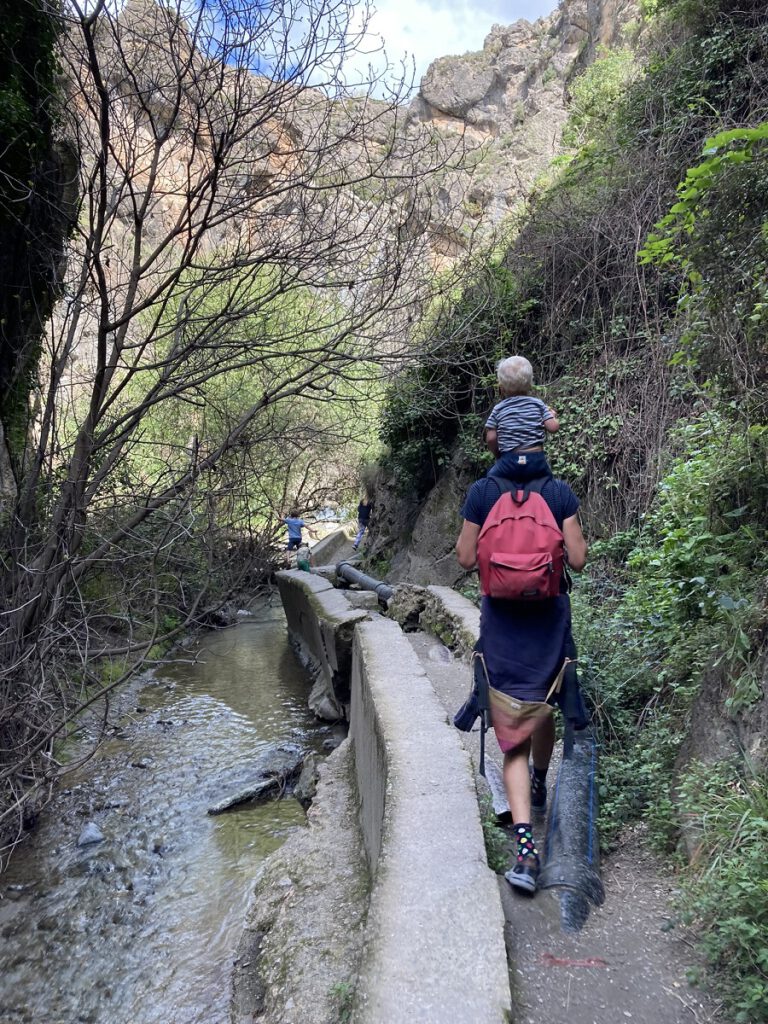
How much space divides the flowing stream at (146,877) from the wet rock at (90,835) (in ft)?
0.19

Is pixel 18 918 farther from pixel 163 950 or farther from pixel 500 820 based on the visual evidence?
pixel 500 820

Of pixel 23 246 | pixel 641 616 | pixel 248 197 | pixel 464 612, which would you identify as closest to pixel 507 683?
pixel 641 616

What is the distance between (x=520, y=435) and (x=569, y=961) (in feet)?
6.28

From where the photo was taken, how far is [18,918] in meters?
4.61

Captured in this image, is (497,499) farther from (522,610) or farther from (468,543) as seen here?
(522,610)

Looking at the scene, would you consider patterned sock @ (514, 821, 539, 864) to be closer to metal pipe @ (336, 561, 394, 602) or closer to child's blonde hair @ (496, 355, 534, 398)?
child's blonde hair @ (496, 355, 534, 398)

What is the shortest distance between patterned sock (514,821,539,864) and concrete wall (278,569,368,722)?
489 cm

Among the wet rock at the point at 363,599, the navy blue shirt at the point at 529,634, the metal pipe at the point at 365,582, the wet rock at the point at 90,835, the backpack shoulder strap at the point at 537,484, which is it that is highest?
the backpack shoulder strap at the point at 537,484

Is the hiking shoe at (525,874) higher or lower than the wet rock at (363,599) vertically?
higher

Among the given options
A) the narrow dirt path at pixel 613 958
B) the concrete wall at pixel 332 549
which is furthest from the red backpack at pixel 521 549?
the concrete wall at pixel 332 549

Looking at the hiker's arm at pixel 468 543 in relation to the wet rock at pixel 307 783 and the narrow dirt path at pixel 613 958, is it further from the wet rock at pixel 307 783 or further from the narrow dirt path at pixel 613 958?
the wet rock at pixel 307 783

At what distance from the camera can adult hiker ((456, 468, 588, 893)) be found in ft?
8.72

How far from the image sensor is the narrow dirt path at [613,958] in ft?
6.71

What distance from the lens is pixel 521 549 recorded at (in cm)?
267
